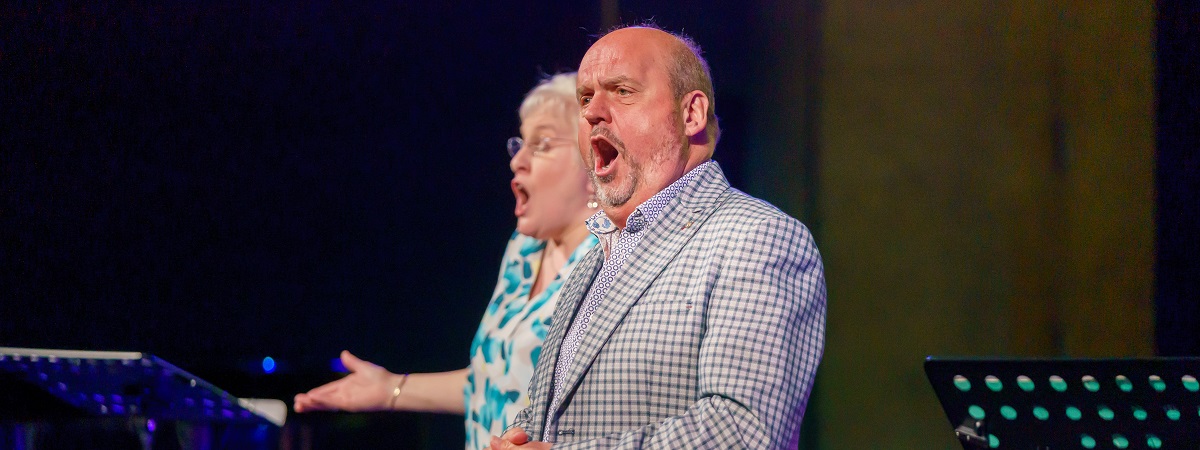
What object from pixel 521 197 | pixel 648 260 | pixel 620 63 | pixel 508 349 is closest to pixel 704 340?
pixel 648 260

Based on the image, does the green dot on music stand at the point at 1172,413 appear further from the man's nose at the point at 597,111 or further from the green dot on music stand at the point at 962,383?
the man's nose at the point at 597,111

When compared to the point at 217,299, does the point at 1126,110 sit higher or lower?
higher

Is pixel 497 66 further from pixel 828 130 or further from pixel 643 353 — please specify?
pixel 643 353

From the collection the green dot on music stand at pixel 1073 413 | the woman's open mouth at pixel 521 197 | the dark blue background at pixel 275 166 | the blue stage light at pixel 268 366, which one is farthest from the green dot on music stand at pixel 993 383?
the blue stage light at pixel 268 366

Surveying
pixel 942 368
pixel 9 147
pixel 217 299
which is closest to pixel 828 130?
pixel 942 368

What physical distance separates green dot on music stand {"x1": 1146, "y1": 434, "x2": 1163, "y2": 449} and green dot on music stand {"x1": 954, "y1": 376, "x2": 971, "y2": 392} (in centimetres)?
28

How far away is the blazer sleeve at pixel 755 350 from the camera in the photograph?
125cm

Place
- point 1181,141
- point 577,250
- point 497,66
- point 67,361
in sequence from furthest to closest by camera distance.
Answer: point 497,66 < point 1181,141 < point 577,250 < point 67,361

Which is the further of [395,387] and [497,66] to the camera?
[497,66]

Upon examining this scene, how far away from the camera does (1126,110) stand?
2846 mm

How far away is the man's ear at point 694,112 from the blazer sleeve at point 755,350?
292 mm

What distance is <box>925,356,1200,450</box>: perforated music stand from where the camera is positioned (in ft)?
4.62

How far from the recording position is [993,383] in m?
1.44

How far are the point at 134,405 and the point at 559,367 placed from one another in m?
1.05
